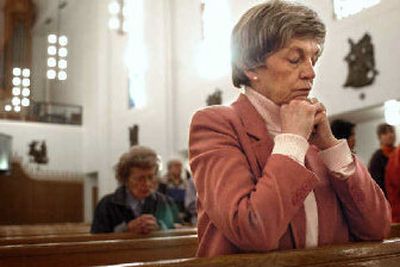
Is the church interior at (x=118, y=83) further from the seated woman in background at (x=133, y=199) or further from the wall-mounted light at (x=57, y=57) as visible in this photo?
the seated woman in background at (x=133, y=199)

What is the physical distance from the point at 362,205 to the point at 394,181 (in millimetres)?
4181

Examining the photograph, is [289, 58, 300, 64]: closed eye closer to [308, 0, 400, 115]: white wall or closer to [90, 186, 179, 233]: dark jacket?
[90, 186, 179, 233]: dark jacket

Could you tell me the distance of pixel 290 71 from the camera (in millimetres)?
1711

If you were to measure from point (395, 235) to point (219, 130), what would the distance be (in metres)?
1.95

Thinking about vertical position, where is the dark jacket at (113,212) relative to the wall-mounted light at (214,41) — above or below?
below

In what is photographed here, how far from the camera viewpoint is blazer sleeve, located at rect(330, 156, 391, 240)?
1.71m

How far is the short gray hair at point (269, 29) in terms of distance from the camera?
1684 millimetres

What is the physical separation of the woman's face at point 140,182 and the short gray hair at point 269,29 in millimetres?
2756

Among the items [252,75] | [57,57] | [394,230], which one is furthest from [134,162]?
[57,57]

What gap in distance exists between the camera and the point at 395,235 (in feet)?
10.5

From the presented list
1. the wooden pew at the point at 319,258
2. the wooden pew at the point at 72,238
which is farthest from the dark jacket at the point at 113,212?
the wooden pew at the point at 319,258

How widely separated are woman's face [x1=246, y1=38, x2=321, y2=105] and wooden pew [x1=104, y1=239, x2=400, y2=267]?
0.47 m

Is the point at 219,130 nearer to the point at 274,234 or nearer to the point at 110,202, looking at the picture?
the point at 274,234

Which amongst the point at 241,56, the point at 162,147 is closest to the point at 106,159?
the point at 162,147
